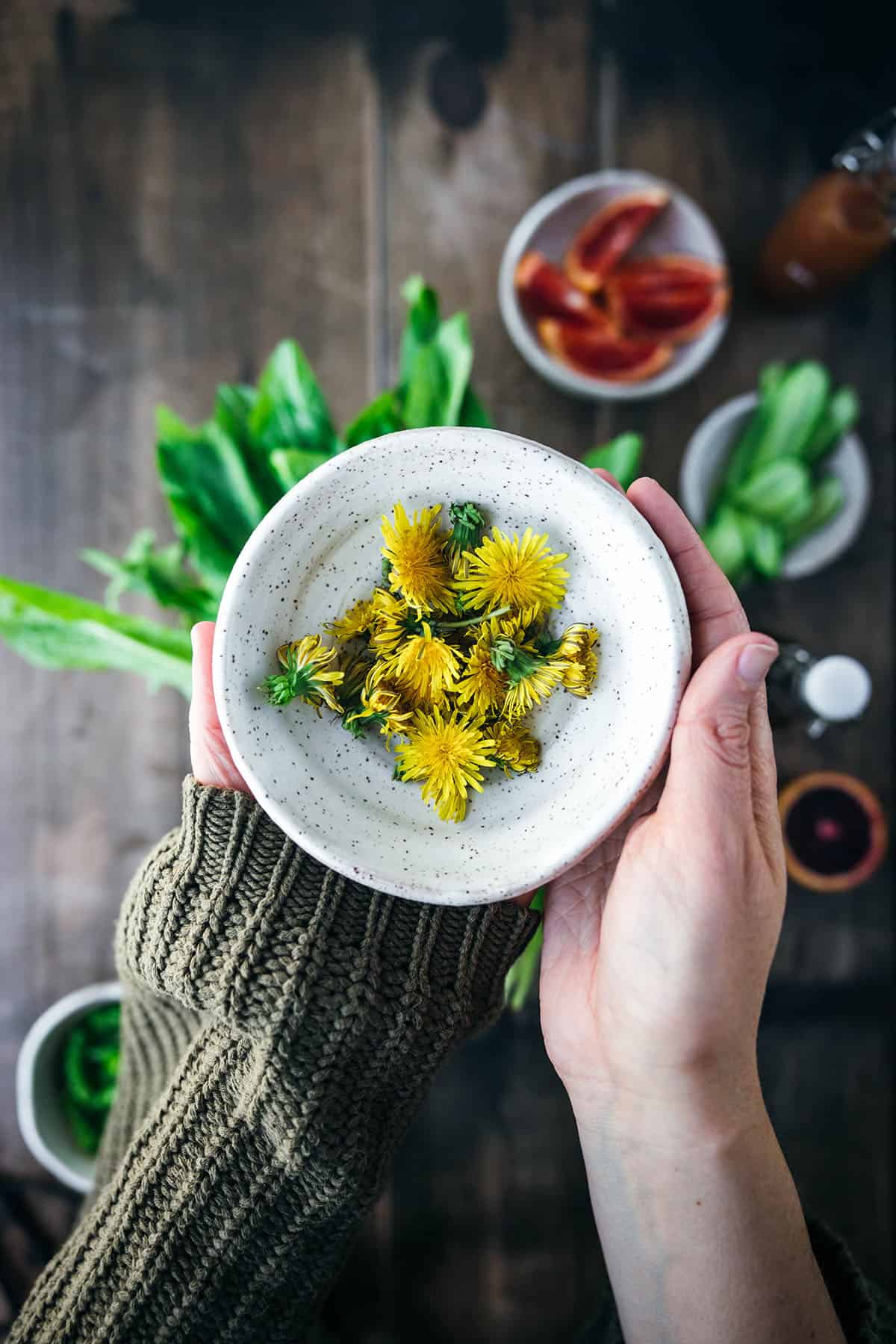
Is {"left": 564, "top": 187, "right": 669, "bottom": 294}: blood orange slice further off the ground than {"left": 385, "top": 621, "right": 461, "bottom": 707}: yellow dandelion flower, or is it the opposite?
{"left": 564, "top": 187, "right": 669, "bottom": 294}: blood orange slice

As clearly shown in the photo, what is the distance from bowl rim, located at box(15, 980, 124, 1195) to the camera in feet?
3.26

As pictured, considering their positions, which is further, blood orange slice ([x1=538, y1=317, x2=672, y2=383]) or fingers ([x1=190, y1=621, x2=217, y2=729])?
blood orange slice ([x1=538, y1=317, x2=672, y2=383])

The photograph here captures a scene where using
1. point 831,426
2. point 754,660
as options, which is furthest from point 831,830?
point 754,660

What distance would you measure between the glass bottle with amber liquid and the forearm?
886 mm

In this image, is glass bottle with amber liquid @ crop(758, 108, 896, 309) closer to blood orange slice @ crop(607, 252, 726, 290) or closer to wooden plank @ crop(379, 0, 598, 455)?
blood orange slice @ crop(607, 252, 726, 290)

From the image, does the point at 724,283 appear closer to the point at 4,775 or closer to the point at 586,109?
the point at 586,109

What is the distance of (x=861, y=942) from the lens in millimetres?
1188

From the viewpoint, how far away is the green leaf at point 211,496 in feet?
2.83

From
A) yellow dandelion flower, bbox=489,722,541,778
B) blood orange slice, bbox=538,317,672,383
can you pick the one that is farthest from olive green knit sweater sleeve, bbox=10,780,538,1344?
blood orange slice, bbox=538,317,672,383

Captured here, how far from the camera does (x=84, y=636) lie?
0.89 metres

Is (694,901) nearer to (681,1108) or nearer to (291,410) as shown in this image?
(681,1108)

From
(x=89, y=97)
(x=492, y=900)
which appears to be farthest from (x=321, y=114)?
(x=492, y=900)

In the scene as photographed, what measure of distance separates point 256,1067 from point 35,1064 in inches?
16.9

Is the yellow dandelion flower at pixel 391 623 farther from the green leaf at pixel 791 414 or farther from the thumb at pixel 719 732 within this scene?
the green leaf at pixel 791 414
